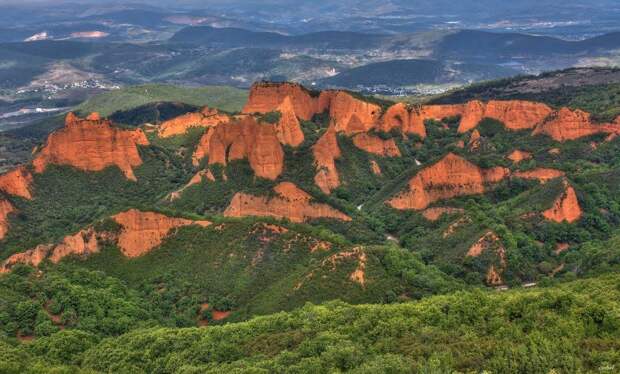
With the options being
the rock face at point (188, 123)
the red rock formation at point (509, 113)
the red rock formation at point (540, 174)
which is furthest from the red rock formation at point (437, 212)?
the rock face at point (188, 123)

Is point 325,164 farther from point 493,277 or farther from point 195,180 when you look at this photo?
point 493,277

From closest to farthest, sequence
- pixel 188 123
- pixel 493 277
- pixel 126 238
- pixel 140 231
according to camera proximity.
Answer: pixel 493 277 < pixel 126 238 < pixel 140 231 < pixel 188 123

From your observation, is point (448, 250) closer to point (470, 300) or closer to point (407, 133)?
point (470, 300)

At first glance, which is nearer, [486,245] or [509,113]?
[486,245]

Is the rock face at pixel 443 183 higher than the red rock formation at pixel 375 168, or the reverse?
the rock face at pixel 443 183

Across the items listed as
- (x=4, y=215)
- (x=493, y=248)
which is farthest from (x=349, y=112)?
(x=4, y=215)

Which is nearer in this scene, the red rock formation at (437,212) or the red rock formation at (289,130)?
the red rock formation at (437,212)

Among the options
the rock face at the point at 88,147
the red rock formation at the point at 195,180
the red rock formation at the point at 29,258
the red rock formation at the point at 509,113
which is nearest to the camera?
the red rock formation at the point at 29,258

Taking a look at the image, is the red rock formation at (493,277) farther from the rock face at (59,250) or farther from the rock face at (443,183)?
the rock face at (59,250)
